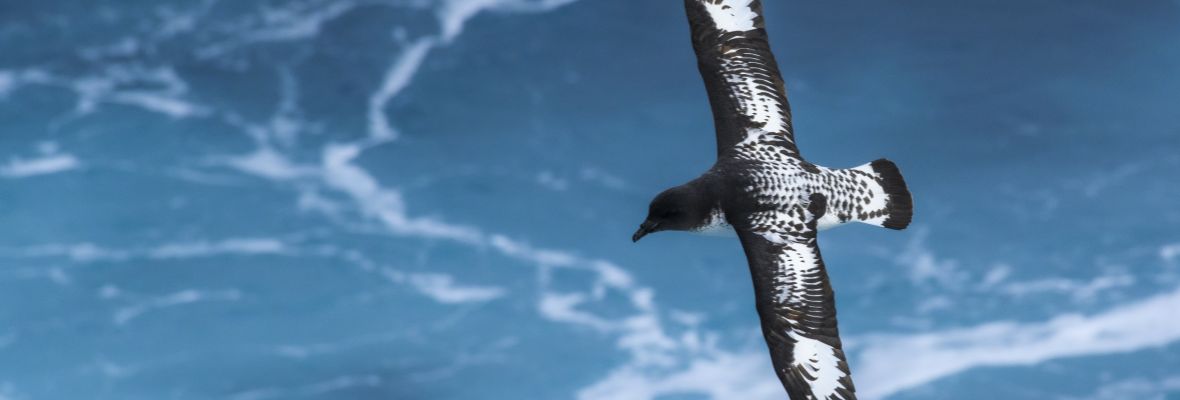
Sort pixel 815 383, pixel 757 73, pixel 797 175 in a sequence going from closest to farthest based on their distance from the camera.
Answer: pixel 815 383, pixel 797 175, pixel 757 73

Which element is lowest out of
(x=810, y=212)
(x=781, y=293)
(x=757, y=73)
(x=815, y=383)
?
(x=815, y=383)

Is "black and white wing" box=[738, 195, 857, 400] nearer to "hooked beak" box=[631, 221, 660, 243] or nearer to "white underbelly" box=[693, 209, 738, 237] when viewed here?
"white underbelly" box=[693, 209, 738, 237]

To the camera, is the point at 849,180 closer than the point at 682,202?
No

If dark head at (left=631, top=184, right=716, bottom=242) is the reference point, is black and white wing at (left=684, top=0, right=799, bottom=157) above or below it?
above

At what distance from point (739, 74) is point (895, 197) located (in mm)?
2755

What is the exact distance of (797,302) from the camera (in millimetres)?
16453

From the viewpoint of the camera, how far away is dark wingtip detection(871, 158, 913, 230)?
1778 centimetres

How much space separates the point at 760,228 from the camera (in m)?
16.7

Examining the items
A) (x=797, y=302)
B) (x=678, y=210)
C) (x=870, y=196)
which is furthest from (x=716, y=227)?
(x=870, y=196)

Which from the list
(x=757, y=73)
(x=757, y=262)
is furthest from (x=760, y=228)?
(x=757, y=73)

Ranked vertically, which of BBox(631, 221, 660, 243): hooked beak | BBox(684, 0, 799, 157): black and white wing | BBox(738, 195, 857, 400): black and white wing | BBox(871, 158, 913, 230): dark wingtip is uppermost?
BBox(684, 0, 799, 157): black and white wing

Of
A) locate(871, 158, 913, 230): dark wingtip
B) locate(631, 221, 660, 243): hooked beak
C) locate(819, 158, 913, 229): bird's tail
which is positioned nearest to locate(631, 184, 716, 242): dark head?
locate(631, 221, 660, 243): hooked beak

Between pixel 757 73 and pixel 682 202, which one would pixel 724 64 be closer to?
pixel 757 73

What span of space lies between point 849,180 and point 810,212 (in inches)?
37.5
